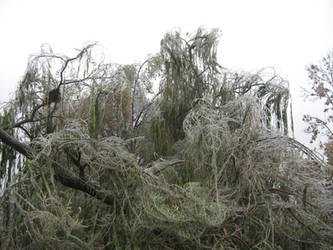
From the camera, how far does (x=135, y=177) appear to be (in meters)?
3.27

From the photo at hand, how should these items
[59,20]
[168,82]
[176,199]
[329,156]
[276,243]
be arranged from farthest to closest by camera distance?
[329,156]
[59,20]
[168,82]
[276,243]
[176,199]

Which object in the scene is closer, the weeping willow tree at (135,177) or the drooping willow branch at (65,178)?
the weeping willow tree at (135,177)

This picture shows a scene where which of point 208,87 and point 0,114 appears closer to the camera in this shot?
point 0,114

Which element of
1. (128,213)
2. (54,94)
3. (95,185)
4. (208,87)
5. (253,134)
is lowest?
(128,213)

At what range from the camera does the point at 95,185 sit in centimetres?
351

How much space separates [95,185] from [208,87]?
2.79 metres

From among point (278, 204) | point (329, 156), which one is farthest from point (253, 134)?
point (329, 156)

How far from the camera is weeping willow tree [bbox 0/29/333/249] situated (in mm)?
3045

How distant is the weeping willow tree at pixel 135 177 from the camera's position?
120 inches

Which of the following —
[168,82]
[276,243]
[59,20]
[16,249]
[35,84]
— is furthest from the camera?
[59,20]

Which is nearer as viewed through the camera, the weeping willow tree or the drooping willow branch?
the weeping willow tree

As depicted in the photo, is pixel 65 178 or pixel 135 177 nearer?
pixel 135 177

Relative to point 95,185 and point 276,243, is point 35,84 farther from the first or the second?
point 276,243

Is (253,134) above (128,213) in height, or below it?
above
